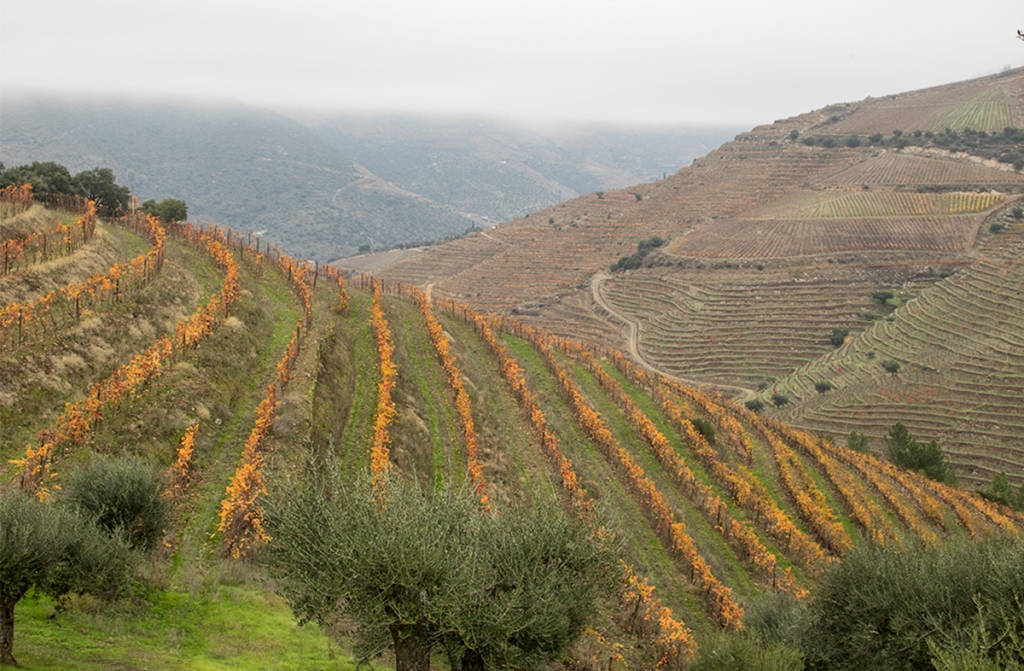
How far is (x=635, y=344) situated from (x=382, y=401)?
58320 mm

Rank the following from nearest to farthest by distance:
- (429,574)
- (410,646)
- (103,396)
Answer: (429,574)
(410,646)
(103,396)

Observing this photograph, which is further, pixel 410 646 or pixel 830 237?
pixel 830 237

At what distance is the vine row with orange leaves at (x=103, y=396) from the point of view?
49.4ft

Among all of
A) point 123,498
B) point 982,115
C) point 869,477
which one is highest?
point 982,115

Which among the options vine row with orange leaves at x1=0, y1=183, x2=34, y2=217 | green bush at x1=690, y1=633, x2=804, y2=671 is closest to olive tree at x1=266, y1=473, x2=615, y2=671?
green bush at x1=690, y1=633, x2=804, y2=671

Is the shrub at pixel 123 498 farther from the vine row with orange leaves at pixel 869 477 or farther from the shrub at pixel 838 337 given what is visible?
the shrub at pixel 838 337

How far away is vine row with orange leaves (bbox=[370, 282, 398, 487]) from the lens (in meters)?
20.7

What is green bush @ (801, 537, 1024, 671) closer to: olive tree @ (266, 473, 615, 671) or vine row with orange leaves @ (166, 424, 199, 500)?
olive tree @ (266, 473, 615, 671)

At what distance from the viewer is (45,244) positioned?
23734mm

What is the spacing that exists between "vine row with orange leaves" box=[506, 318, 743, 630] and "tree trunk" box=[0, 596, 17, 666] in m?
19.1

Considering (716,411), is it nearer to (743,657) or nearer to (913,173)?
(743,657)

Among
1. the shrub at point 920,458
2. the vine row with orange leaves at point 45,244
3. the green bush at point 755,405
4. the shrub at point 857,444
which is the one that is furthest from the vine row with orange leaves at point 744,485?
the vine row with orange leaves at point 45,244

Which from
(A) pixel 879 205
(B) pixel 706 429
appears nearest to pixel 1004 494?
(B) pixel 706 429

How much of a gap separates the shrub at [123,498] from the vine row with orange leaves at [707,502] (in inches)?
890
